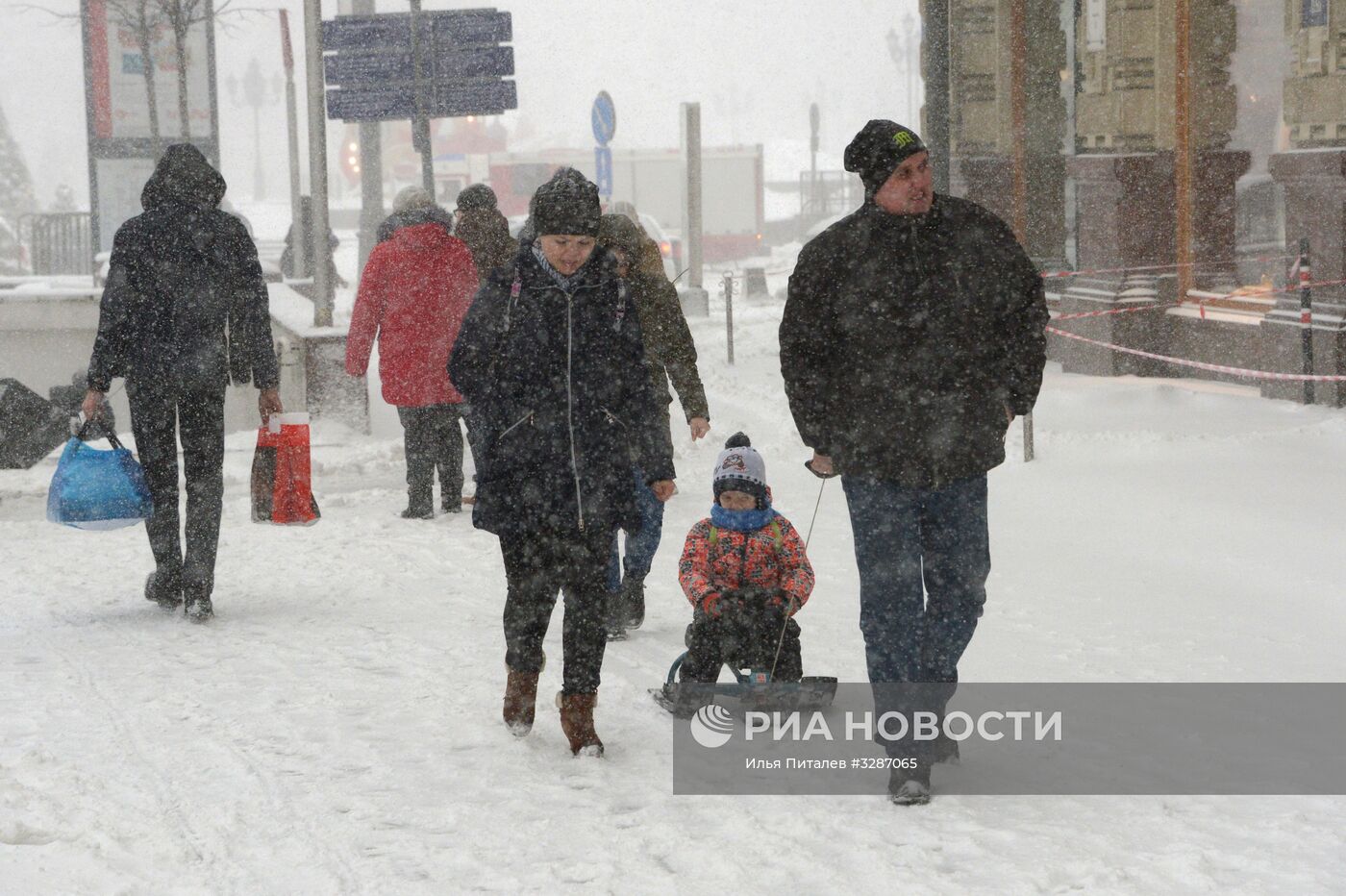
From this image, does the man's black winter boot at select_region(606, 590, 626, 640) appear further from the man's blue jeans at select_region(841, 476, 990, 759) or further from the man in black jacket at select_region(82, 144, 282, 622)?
the man's blue jeans at select_region(841, 476, 990, 759)

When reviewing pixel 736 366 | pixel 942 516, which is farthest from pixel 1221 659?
pixel 736 366

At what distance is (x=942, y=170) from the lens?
35.7 ft

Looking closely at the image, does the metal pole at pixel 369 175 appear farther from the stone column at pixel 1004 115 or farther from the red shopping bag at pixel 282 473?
the red shopping bag at pixel 282 473

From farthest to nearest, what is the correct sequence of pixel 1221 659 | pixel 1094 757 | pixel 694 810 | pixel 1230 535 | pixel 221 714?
pixel 1230 535 < pixel 1221 659 < pixel 221 714 < pixel 1094 757 < pixel 694 810

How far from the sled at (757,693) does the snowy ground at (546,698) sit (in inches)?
5.7

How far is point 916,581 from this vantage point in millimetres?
4672

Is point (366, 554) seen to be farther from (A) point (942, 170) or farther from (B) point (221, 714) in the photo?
(A) point (942, 170)

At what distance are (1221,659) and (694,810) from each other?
268 centimetres

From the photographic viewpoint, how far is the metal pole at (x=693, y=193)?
88.4 feet

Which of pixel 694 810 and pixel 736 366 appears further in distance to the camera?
pixel 736 366

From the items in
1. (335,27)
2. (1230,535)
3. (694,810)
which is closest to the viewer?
(694,810)

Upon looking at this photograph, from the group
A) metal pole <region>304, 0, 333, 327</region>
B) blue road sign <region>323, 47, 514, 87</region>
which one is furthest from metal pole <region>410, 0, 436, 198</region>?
metal pole <region>304, 0, 333, 327</region>

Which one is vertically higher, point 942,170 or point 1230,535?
point 942,170

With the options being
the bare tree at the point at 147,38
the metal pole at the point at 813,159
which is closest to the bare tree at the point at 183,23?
the bare tree at the point at 147,38
